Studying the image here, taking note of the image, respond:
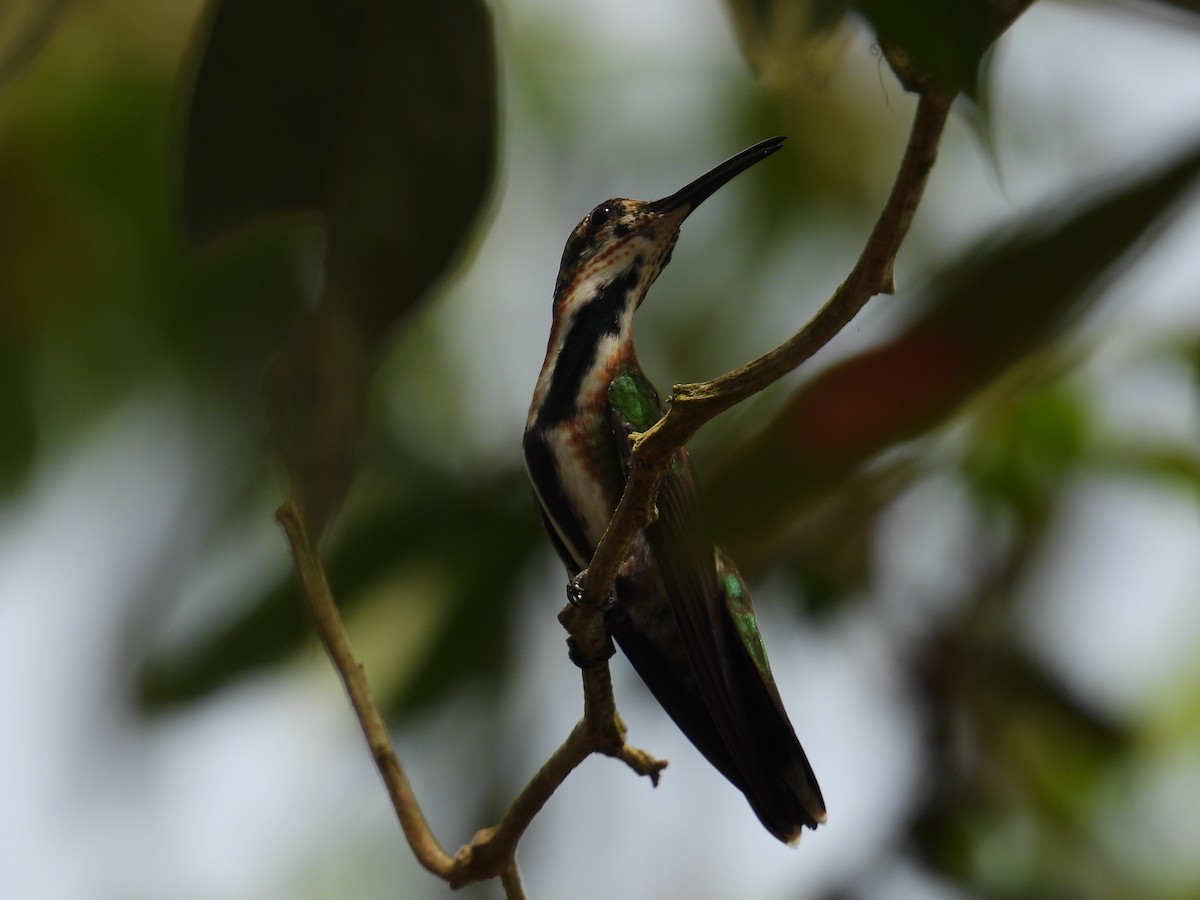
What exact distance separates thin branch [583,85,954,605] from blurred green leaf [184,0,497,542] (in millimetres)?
723

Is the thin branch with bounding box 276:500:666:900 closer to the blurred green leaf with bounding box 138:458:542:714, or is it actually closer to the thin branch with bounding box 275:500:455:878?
the thin branch with bounding box 275:500:455:878

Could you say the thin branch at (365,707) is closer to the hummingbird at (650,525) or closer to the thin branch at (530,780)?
the thin branch at (530,780)

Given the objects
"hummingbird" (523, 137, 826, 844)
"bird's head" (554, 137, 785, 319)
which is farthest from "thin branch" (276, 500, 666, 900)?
"bird's head" (554, 137, 785, 319)

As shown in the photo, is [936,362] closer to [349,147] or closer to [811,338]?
[811,338]

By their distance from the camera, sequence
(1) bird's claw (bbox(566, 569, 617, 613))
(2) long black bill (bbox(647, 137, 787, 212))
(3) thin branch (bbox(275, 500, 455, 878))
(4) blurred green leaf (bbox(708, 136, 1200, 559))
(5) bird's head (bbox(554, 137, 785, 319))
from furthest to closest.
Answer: (5) bird's head (bbox(554, 137, 785, 319)) → (3) thin branch (bbox(275, 500, 455, 878)) → (4) blurred green leaf (bbox(708, 136, 1200, 559)) → (1) bird's claw (bbox(566, 569, 617, 613)) → (2) long black bill (bbox(647, 137, 787, 212))

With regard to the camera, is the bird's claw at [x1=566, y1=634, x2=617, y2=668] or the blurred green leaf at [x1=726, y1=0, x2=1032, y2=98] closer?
the blurred green leaf at [x1=726, y1=0, x2=1032, y2=98]

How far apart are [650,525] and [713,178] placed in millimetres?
511

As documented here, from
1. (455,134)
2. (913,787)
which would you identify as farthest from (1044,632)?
(455,134)

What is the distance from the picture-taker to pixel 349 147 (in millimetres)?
2262

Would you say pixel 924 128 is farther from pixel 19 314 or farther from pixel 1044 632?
pixel 19 314

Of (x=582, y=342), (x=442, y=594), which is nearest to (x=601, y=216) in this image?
(x=582, y=342)

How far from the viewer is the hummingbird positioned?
1893 millimetres

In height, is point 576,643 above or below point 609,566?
below

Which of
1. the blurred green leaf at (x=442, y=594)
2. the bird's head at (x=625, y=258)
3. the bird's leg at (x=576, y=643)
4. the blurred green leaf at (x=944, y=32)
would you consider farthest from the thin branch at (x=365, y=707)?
the blurred green leaf at (x=944, y=32)
